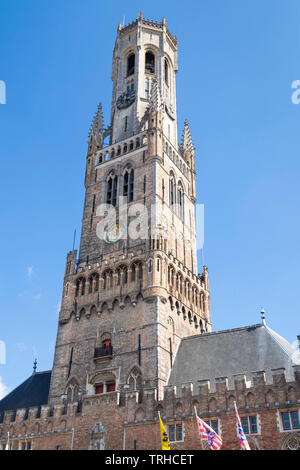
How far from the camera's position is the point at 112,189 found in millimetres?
47031

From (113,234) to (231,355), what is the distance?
15.2 m

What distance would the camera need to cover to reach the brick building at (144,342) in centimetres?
2953

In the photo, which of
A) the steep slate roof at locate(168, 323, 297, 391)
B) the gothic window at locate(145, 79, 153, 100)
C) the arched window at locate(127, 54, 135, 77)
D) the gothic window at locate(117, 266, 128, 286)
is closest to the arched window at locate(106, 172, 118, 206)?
the gothic window at locate(117, 266, 128, 286)

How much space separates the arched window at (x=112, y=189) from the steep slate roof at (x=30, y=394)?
16.7 metres

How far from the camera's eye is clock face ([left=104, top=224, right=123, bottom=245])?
42.6 meters

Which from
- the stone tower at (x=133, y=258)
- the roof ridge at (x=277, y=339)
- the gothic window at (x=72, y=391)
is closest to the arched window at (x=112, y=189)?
the stone tower at (x=133, y=258)

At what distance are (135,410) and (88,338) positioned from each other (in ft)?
26.6

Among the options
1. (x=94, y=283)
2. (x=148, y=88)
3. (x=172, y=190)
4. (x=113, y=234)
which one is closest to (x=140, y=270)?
(x=94, y=283)

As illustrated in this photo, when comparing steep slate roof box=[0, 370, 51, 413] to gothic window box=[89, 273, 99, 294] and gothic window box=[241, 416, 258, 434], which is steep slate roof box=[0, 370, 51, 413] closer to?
gothic window box=[89, 273, 99, 294]

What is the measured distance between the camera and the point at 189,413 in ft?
98.4

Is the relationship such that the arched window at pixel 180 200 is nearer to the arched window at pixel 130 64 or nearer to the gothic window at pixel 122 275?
the gothic window at pixel 122 275

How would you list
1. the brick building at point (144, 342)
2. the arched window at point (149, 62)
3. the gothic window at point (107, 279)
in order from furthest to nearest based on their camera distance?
the arched window at point (149, 62)
the gothic window at point (107, 279)
the brick building at point (144, 342)

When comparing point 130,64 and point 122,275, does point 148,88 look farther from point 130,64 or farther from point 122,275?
point 122,275
